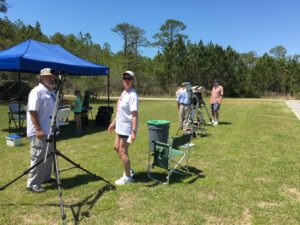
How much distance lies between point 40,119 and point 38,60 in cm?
492

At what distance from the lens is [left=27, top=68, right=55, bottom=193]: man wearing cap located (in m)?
4.31

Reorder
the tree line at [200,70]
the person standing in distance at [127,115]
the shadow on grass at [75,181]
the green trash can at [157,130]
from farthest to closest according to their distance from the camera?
the tree line at [200,70], the green trash can at [157,130], the shadow on grass at [75,181], the person standing in distance at [127,115]

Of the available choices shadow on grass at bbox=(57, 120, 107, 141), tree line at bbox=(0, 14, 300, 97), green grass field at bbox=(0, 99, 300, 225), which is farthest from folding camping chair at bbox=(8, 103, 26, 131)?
tree line at bbox=(0, 14, 300, 97)

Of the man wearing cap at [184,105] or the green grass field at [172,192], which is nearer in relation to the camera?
the green grass field at [172,192]

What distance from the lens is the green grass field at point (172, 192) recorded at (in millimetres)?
3883

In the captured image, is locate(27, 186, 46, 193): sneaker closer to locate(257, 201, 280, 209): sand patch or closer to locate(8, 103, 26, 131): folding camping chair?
locate(257, 201, 280, 209): sand patch

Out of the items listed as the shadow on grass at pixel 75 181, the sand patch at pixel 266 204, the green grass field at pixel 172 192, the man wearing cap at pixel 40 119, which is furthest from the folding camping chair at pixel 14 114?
the sand patch at pixel 266 204

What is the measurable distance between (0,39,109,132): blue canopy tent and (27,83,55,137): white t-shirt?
4.07 m

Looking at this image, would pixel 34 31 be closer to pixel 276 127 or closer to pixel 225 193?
pixel 276 127

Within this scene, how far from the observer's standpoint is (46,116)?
445 centimetres

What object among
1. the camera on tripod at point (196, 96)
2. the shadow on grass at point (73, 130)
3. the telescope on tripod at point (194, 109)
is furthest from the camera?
the camera on tripod at point (196, 96)

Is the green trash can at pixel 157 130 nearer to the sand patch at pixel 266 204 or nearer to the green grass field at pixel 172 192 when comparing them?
the green grass field at pixel 172 192

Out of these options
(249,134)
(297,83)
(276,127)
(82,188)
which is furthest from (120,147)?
(297,83)

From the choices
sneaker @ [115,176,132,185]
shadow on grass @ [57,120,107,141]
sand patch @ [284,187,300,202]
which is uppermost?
shadow on grass @ [57,120,107,141]
